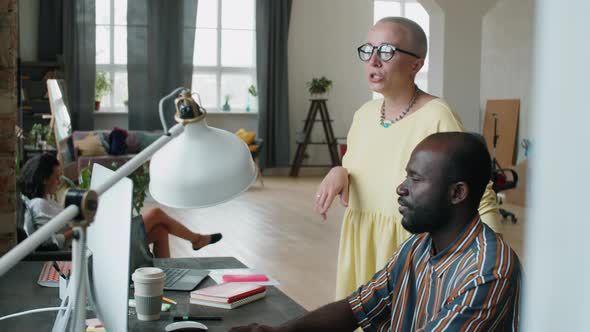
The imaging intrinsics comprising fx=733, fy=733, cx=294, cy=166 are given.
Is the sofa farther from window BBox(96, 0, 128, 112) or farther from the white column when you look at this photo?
the white column

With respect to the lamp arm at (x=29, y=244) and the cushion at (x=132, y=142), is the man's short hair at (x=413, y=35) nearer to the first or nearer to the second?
the lamp arm at (x=29, y=244)

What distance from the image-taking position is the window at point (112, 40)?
12508 millimetres

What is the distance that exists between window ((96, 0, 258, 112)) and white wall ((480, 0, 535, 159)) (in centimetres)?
451

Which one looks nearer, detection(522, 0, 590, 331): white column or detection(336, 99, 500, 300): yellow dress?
detection(522, 0, 590, 331): white column

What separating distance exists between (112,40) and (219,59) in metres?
1.89

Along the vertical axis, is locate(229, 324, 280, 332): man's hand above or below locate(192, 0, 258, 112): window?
below

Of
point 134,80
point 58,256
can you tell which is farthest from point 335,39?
point 58,256

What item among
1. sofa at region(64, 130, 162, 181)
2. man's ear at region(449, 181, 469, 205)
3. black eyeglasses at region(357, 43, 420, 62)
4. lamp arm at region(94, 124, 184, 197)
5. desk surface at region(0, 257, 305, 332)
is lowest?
sofa at region(64, 130, 162, 181)

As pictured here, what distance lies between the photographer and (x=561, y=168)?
50cm

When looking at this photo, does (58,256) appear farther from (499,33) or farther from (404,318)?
(499,33)

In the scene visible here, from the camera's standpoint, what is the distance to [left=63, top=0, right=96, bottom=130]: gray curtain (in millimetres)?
12180

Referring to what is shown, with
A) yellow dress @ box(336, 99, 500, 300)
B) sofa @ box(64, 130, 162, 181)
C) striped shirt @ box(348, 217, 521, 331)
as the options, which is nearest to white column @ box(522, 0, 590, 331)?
striped shirt @ box(348, 217, 521, 331)

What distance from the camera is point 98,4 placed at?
40.8 ft

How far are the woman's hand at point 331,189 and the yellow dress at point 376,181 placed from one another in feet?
0.14
